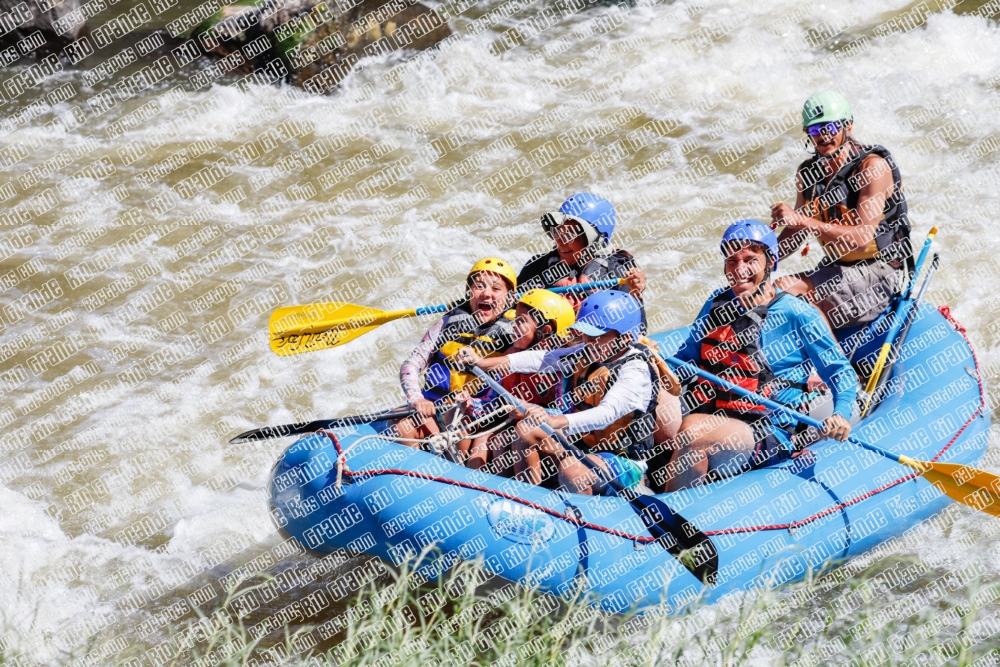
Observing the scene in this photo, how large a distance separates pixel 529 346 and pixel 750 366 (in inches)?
35.6

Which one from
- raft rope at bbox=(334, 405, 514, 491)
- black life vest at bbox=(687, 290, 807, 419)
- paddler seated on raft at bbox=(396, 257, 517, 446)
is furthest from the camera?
paddler seated on raft at bbox=(396, 257, 517, 446)

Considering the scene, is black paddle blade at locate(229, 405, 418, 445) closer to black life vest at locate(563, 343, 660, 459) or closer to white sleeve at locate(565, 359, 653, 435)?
black life vest at locate(563, 343, 660, 459)

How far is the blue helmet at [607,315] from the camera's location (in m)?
4.26

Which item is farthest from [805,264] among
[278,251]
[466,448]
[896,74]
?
[466,448]

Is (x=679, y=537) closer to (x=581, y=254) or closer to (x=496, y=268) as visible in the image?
(x=496, y=268)

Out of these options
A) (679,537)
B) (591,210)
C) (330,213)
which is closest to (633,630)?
(679,537)

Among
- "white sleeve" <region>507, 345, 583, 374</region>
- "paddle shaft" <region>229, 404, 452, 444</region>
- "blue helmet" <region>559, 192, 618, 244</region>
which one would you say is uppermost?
"blue helmet" <region>559, 192, 618, 244</region>

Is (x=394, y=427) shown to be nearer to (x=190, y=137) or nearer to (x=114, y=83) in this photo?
(x=190, y=137)

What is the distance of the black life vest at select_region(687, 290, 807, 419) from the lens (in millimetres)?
4645

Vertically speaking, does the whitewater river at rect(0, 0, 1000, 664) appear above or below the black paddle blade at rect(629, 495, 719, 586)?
above

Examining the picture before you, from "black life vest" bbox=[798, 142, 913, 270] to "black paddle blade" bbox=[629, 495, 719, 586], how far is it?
176cm

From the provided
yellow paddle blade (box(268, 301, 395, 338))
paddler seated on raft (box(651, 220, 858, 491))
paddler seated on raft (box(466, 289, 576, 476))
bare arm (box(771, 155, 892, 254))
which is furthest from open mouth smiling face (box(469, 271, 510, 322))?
bare arm (box(771, 155, 892, 254))

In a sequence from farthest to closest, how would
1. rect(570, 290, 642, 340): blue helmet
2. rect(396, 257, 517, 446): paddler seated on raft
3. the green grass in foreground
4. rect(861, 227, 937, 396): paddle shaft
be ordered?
1. rect(861, 227, 937, 396): paddle shaft
2. rect(396, 257, 517, 446): paddler seated on raft
3. rect(570, 290, 642, 340): blue helmet
4. the green grass in foreground

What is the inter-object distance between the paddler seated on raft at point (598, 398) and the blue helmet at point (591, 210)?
37.9 inches
